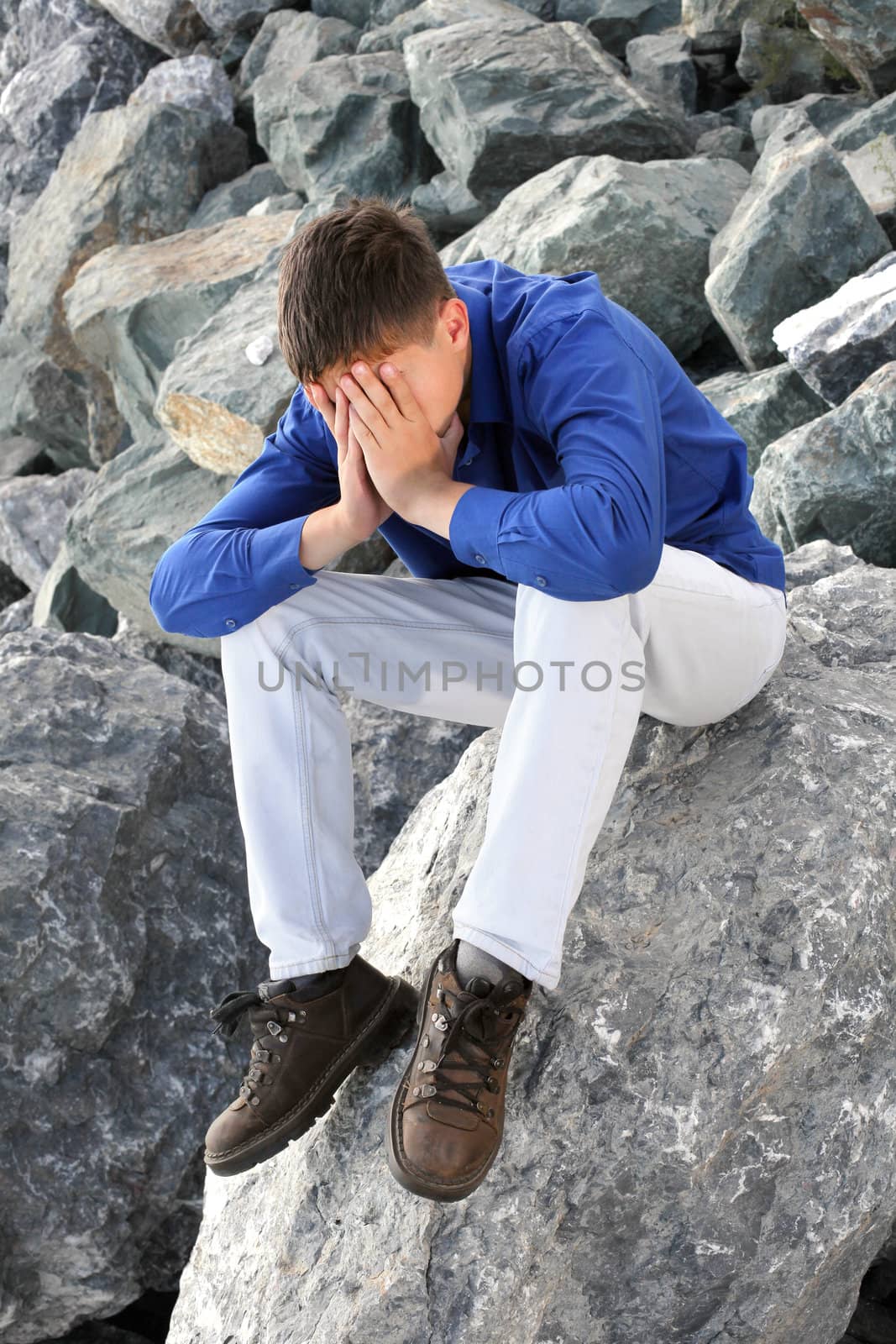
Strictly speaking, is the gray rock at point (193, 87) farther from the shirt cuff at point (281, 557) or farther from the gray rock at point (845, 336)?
the shirt cuff at point (281, 557)

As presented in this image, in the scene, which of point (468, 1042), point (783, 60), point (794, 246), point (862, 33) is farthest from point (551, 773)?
point (783, 60)

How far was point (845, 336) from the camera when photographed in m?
4.58

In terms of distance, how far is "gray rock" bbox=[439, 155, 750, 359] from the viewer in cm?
556

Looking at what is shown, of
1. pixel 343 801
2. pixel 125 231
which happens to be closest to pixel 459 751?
pixel 343 801

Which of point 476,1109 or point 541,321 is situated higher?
point 541,321

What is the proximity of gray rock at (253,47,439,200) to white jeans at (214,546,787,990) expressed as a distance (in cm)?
630

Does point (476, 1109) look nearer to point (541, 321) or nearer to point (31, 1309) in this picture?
point (541, 321)

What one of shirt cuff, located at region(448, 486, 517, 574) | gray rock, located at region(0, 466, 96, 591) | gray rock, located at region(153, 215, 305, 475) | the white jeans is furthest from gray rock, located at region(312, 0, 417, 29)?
shirt cuff, located at region(448, 486, 517, 574)

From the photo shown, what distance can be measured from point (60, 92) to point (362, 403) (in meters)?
11.1

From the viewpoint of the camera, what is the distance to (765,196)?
5246 millimetres

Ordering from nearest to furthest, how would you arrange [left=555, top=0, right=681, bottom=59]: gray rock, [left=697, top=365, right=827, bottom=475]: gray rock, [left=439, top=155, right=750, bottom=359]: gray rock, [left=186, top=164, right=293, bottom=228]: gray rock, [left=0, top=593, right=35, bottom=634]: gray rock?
[left=697, top=365, right=827, bottom=475]: gray rock < [left=439, top=155, right=750, bottom=359]: gray rock < [left=0, top=593, right=35, bottom=634]: gray rock < [left=555, top=0, right=681, bottom=59]: gray rock < [left=186, top=164, right=293, bottom=228]: gray rock

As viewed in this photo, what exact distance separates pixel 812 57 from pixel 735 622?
6821 millimetres

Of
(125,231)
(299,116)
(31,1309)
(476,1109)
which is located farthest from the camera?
(125,231)

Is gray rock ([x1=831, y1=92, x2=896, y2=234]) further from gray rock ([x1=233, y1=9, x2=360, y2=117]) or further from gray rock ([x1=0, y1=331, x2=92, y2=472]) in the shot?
gray rock ([x1=0, y1=331, x2=92, y2=472])
